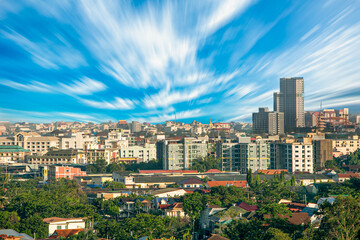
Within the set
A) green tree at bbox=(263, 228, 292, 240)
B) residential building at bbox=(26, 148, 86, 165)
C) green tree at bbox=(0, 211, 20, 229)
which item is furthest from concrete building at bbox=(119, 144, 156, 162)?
green tree at bbox=(263, 228, 292, 240)

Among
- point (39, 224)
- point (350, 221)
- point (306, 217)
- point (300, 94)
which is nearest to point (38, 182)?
point (39, 224)

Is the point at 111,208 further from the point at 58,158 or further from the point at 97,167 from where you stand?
the point at 58,158

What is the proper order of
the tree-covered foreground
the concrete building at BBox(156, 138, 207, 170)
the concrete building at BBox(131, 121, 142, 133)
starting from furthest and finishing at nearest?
the concrete building at BBox(131, 121, 142, 133)
the concrete building at BBox(156, 138, 207, 170)
the tree-covered foreground

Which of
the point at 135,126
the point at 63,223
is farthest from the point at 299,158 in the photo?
the point at 135,126

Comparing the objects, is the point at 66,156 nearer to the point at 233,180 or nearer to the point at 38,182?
the point at 38,182

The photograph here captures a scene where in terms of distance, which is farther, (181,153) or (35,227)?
(181,153)

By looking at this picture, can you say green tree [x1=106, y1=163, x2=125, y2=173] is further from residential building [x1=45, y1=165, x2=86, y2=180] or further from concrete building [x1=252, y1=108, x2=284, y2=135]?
concrete building [x1=252, y1=108, x2=284, y2=135]
